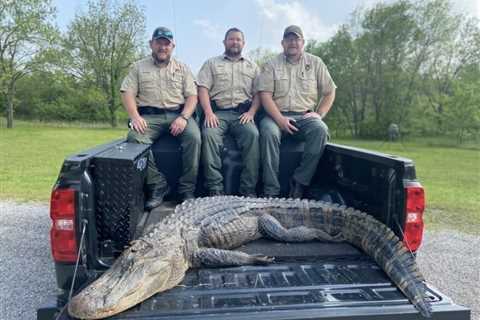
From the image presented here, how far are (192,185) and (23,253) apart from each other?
2.28 metres

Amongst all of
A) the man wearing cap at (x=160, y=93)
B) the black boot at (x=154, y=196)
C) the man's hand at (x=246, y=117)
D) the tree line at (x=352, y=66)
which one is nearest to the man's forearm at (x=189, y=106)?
the man wearing cap at (x=160, y=93)

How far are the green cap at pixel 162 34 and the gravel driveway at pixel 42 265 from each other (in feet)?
8.77

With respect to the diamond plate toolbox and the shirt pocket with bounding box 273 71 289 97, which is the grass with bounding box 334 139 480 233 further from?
the diamond plate toolbox

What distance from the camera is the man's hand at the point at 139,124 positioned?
378 cm

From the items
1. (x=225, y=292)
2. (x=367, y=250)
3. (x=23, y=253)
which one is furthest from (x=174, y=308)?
(x=23, y=253)

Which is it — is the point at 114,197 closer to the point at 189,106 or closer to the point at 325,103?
the point at 189,106

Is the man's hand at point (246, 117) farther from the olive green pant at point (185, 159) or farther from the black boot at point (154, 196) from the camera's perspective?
the black boot at point (154, 196)

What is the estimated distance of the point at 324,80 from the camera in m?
4.40

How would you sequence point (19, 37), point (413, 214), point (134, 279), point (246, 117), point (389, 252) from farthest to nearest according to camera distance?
point (19, 37)
point (246, 117)
point (413, 214)
point (389, 252)
point (134, 279)

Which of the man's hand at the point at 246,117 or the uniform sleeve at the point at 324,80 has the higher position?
the uniform sleeve at the point at 324,80

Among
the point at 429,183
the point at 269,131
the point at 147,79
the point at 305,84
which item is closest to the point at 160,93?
the point at 147,79

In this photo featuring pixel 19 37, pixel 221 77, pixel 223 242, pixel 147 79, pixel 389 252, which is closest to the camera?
pixel 389 252

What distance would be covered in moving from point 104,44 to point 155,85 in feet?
125

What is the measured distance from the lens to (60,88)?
39.3 m
